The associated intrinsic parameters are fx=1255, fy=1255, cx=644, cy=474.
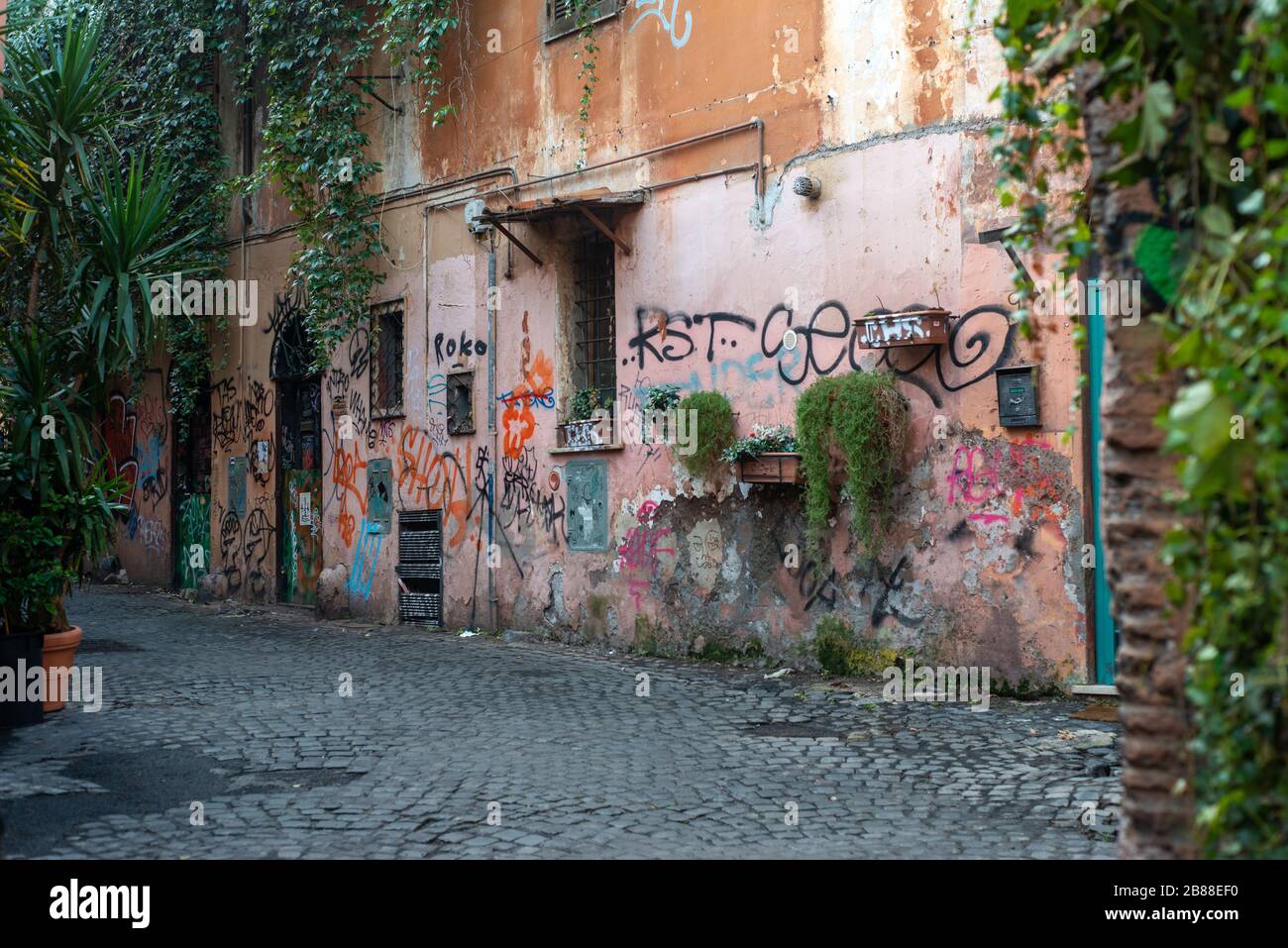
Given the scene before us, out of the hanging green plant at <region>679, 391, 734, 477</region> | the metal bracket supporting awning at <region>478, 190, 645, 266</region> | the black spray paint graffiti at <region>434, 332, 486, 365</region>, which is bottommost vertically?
the hanging green plant at <region>679, 391, 734, 477</region>

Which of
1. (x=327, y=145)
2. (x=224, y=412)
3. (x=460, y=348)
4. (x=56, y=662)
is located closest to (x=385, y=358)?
(x=460, y=348)

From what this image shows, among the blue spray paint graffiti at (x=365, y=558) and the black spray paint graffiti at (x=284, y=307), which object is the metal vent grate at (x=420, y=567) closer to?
the blue spray paint graffiti at (x=365, y=558)

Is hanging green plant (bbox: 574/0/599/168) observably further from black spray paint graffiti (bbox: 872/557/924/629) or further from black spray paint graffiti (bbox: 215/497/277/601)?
black spray paint graffiti (bbox: 215/497/277/601)

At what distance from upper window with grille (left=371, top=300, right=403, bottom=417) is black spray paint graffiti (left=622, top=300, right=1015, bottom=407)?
153 inches

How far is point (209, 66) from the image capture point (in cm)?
1659

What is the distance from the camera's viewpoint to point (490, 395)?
502 inches

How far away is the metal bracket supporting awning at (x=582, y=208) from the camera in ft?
36.2

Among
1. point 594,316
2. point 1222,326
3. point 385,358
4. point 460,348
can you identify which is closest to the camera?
point 1222,326

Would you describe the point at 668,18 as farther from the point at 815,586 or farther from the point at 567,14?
the point at 815,586

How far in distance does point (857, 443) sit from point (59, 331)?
5.76m

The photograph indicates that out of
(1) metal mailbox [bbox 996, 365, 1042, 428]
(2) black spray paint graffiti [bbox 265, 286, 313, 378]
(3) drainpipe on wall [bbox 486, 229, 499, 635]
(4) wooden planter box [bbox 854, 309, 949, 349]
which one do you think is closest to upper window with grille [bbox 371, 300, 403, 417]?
(2) black spray paint graffiti [bbox 265, 286, 313, 378]

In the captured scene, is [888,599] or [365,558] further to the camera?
[365,558]

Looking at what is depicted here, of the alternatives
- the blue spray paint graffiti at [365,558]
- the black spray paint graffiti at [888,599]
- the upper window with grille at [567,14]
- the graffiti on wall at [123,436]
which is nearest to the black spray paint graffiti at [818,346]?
the black spray paint graffiti at [888,599]

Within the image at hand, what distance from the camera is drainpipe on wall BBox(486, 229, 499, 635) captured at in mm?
12672
